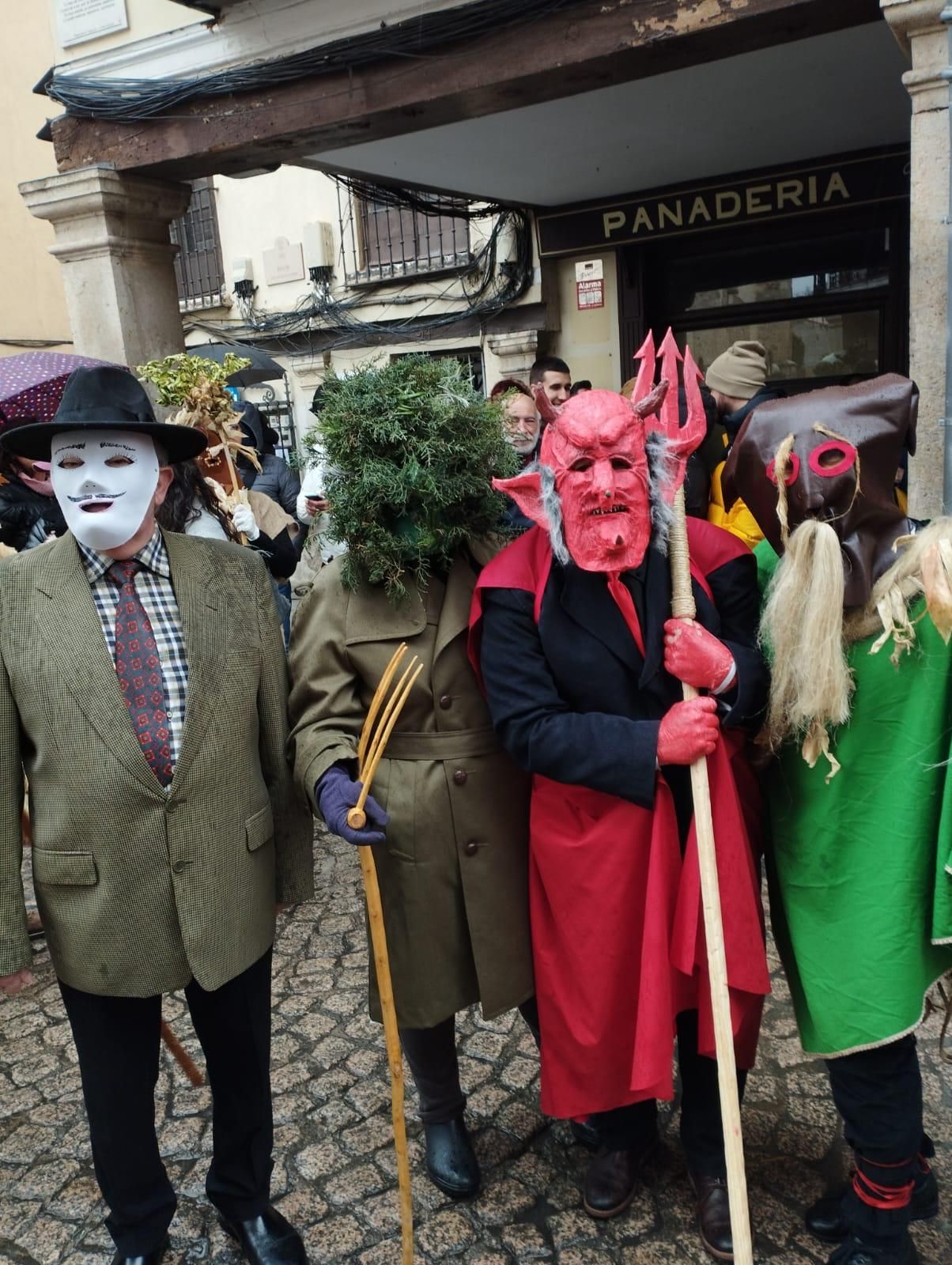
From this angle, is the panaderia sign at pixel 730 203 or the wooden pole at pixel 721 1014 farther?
the panaderia sign at pixel 730 203

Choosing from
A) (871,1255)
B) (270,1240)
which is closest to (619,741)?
(871,1255)

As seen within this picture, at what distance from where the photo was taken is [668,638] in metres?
2.08

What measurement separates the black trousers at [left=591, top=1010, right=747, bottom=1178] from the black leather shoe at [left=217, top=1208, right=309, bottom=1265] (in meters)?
0.80

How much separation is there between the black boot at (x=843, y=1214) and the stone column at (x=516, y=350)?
25.3 feet

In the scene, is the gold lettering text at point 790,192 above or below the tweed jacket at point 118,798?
above

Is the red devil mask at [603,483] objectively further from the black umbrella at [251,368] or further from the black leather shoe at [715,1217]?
the black umbrella at [251,368]

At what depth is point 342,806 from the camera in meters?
2.04

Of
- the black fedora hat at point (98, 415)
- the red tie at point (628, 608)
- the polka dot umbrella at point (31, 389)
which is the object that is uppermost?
the polka dot umbrella at point (31, 389)

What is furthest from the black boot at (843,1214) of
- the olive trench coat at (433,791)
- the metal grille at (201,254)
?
the metal grille at (201,254)

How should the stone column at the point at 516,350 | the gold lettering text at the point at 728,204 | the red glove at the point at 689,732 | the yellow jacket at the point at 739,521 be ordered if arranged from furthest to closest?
the stone column at the point at 516,350 < the gold lettering text at the point at 728,204 < the yellow jacket at the point at 739,521 < the red glove at the point at 689,732

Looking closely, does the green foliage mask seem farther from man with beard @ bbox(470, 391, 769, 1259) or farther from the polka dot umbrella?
the polka dot umbrella

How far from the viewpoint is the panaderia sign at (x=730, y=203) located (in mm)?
7016

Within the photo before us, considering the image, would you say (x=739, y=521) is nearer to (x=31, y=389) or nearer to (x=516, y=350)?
(x=31, y=389)

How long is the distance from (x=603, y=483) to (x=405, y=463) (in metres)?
0.45
